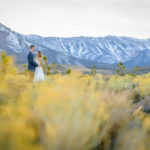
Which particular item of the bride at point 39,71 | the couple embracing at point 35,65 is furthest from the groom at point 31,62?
the bride at point 39,71

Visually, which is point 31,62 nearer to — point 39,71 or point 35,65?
point 35,65

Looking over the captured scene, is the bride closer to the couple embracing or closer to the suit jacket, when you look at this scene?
the couple embracing

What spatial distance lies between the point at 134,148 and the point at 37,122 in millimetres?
966

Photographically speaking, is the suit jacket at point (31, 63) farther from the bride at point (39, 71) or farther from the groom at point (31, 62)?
the bride at point (39, 71)

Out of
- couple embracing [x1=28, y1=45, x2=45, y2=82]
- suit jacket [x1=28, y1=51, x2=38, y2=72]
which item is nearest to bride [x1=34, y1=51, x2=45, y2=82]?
couple embracing [x1=28, y1=45, x2=45, y2=82]

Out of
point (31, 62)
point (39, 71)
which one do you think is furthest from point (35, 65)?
point (39, 71)

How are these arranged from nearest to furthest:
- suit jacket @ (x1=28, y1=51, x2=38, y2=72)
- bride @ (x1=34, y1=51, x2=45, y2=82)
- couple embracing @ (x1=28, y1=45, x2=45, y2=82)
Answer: bride @ (x1=34, y1=51, x2=45, y2=82), couple embracing @ (x1=28, y1=45, x2=45, y2=82), suit jacket @ (x1=28, y1=51, x2=38, y2=72)

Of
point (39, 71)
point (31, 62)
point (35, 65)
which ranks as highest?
point (31, 62)

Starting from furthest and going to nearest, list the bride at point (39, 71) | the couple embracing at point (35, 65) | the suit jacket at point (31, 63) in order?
the suit jacket at point (31, 63) < the couple embracing at point (35, 65) < the bride at point (39, 71)

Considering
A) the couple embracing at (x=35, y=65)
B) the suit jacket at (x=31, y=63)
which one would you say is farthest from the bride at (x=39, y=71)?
the suit jacket at (x=31, y=63)

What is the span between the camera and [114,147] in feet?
7.47

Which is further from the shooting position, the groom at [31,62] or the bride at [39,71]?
the groom at [31,62]

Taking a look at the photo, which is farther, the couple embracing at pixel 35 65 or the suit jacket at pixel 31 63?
the suit jacket at pixel 31 63

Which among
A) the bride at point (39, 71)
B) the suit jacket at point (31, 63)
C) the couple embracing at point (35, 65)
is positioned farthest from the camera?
the suit jacket at point (31, 63)
